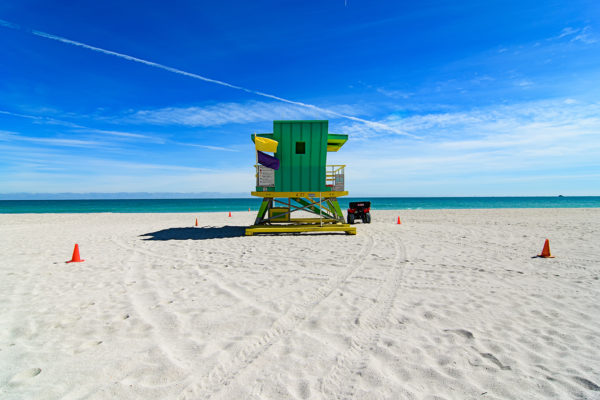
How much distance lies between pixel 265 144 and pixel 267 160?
0.67m

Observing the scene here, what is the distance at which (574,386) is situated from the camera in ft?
8.74

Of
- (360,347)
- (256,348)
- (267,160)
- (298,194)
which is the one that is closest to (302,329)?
(256,348)

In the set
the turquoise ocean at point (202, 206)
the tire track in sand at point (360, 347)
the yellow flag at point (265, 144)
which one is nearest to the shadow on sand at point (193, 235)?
the yellow flag at point (265, 144)

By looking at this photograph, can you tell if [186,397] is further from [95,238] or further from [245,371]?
[95,238]

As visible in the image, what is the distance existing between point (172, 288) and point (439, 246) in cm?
847

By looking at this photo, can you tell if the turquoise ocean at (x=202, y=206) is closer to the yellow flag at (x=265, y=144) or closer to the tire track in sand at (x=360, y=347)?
the yellow flag at (x=265, y=144)

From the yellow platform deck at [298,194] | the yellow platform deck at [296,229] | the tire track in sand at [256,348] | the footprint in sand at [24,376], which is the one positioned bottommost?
the footprint in sand at [24,376]

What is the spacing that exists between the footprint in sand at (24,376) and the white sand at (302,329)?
0.06ft

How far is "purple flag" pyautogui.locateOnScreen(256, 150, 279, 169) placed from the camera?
38.8 feet

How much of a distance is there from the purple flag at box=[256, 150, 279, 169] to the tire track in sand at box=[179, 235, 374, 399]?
23.5 ft

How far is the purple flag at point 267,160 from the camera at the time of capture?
1182cm

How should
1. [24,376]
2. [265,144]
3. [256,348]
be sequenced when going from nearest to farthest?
[24,376] < [256,348] < [265,144]

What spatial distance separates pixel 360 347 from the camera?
11.2ft

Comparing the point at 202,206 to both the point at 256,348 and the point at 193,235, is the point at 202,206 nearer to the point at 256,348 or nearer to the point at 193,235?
the point at 193,235
